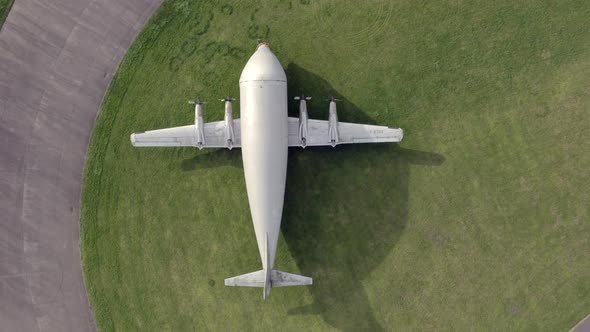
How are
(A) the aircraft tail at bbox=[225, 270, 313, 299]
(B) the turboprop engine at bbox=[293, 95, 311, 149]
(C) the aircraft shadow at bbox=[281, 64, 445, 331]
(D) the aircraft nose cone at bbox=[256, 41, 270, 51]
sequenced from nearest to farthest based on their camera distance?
(A) the aircraft tail at bbox=[225, 270, 313, 299]
(B) the turboprop engine at bbox=[293, 95, 311, 149]
(D) the aircraft nose cone at bbox=[256, 41, 270, 51]
(C) the aircraft shadow at bbox=[281, 64, 445, 331]

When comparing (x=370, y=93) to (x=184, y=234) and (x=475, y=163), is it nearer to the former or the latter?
(x=475, y=163)

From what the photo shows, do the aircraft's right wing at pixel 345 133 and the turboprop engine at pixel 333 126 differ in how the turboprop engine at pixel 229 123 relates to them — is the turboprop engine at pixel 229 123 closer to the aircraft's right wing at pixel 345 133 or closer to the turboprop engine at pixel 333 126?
the aircraft's right wing at pixel 345 133

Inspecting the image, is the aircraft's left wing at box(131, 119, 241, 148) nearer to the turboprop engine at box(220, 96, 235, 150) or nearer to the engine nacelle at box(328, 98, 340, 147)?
the turboprop engine at box(220, 96, 235, 150)

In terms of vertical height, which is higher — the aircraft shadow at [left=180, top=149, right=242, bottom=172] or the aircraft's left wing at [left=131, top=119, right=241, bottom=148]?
→ the aircraft's left wing at [left=131, top=119, right=241, bottom=148]

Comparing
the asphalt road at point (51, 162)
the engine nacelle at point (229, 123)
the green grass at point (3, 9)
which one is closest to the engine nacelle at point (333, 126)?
the engine nacelle at point (229, 123)

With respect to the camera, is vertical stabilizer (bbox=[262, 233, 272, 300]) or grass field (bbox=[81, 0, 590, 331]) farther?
grass field (bbox=[81, 0, 590, 331])

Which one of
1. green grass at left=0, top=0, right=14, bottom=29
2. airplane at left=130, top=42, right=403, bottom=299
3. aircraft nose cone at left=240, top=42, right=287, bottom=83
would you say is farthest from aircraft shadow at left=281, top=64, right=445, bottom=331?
green grass at left=0, top=0, right=14, bottom=29

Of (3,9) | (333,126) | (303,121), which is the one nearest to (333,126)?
(333,126)
